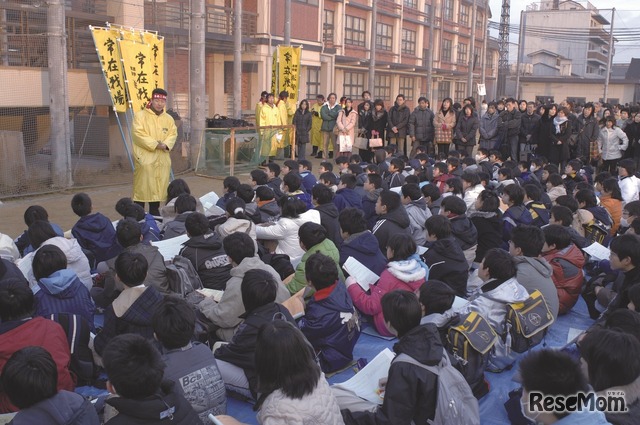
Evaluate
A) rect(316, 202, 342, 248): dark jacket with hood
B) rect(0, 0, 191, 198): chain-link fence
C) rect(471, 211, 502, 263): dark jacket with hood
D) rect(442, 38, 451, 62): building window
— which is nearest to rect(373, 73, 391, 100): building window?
rect(442, 38, 451, 62): building window

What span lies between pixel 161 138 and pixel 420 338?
5.82 metres

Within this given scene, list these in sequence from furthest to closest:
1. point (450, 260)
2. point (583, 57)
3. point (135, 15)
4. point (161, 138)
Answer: point (583, 57) < point (135, 15) < point (161, 138) < point (450, 260)

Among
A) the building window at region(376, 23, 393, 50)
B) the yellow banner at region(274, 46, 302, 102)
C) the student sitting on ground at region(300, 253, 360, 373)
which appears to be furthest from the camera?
the building window at region(376, 23, 393, 50)

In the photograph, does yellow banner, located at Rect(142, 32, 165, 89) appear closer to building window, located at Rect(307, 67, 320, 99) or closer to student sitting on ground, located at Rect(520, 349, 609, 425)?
student sitting on ground, located at Rect(520, 349, 609, 425)

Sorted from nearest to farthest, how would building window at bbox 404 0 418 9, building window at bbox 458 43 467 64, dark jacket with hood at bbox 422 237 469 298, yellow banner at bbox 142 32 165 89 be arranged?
dark jacket with hood at bbox 422 237 469 298 → yellow banner at bbox 142 32 165 89 → building window at bbox 404 0 418 9 → building window at bbox 458 43 467 64

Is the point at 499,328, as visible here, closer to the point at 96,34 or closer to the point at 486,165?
the point at 486,165

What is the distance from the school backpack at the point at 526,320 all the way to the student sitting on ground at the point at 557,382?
170 cm

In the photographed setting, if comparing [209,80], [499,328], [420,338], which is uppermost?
[209,80]

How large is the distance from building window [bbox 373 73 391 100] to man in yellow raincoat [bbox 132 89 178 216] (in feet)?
82.2

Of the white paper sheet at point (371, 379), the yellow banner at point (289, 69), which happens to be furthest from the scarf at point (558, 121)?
the white paper sheet at point (371, 379)

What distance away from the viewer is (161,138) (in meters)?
8.07

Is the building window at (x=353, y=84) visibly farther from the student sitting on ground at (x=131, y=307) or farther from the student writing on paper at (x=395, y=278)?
the student sitting on ground at (x=131, y=307)

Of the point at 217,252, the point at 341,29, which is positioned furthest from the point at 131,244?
the point at 341,29

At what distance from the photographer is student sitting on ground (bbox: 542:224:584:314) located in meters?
5.31
